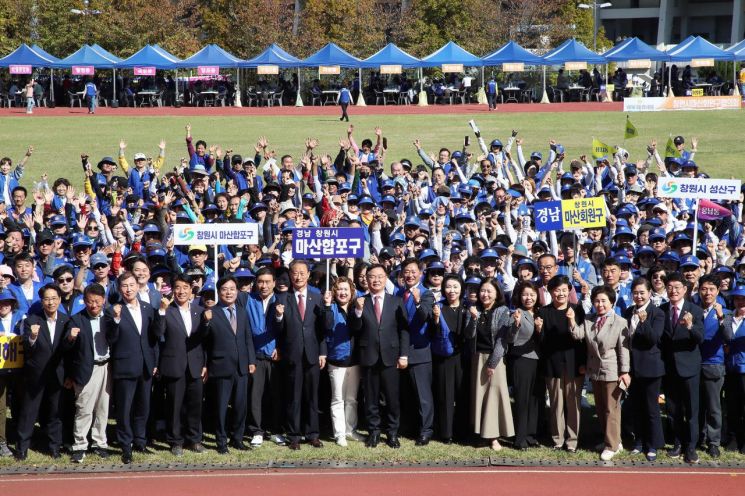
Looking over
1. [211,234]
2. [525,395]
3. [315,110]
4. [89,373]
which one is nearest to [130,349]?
[89,373]

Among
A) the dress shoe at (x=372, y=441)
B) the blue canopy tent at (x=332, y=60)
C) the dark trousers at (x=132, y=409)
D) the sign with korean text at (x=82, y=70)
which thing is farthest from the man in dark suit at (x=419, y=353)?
the sign with korean text at (x=82, y=70)

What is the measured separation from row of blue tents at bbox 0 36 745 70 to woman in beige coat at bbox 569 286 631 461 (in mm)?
41067

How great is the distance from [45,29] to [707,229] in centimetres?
5308

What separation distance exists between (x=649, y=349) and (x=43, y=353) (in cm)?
586

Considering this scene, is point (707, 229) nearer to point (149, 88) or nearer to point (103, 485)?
point (103, 485)

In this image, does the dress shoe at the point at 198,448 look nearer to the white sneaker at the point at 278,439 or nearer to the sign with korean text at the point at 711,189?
the white sneaker at the point at 278,439

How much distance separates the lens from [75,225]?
15.7m

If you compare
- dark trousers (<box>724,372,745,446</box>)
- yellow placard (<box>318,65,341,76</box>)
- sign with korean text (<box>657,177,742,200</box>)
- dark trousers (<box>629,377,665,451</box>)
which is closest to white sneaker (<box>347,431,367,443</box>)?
dark trousers (<box>629,377,665,451</box>)

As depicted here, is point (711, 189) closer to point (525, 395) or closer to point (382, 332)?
point (525, 395)

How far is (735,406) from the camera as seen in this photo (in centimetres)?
1062

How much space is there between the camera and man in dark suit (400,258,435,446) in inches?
433

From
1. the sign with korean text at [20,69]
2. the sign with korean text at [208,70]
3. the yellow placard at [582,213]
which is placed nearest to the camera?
the yellow placard at [582,213]

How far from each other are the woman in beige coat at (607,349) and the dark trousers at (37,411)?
5.11m

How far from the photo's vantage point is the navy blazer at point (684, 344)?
34.1ft
